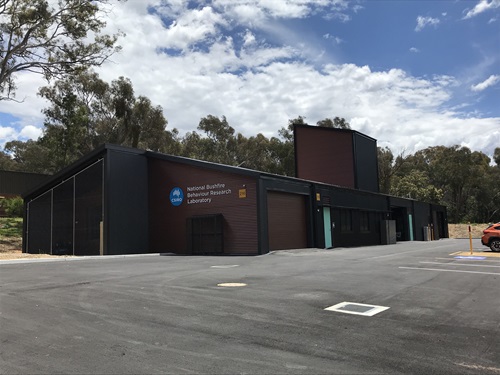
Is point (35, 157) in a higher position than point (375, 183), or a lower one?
higher

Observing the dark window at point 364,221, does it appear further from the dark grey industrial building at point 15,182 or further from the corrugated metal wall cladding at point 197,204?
the dark grey industrial building at point 15,182

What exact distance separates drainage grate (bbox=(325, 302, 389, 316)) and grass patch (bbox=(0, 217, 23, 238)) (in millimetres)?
34661

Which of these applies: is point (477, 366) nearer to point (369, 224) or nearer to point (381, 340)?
point (381, 340)

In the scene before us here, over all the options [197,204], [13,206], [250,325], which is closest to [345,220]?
[197,204]

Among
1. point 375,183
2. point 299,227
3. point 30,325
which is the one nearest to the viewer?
point 30,325

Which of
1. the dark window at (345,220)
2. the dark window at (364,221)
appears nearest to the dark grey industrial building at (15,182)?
the dark window at (345,220)

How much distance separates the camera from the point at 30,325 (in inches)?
241

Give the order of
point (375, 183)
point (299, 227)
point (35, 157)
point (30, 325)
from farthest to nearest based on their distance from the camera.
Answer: point (35, 157)
point (375, 183)
point (299, 227)
point (30, 325)

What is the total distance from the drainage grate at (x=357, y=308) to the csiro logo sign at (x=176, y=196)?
59.7 feet

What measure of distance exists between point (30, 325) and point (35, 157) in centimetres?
6135

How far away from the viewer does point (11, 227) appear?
122 feet

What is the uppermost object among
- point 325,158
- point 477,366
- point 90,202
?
point 325,158

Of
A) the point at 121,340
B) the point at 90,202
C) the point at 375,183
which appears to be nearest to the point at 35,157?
the point at 90,202

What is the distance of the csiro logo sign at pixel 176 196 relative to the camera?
24875 millimetres
